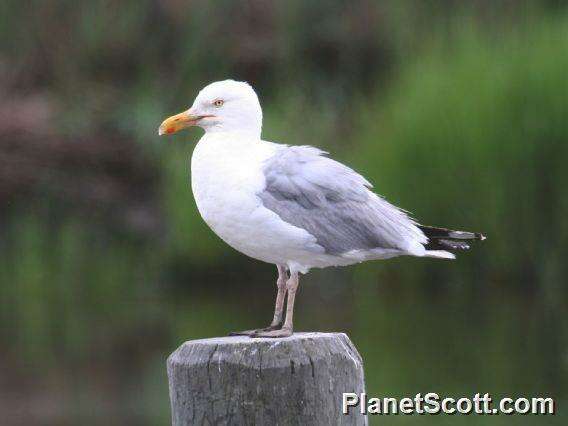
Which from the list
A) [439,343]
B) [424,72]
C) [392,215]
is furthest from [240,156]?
[424,72]

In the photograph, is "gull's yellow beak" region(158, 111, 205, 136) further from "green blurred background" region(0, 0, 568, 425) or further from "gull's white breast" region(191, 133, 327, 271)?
"green blurred background" region(0, 0, 568, 425)

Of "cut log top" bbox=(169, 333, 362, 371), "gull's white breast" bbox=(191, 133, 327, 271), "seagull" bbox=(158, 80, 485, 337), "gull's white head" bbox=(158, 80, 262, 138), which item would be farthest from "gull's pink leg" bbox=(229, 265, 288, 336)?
"cut log top" bbox=(169, 333, 362, 371)

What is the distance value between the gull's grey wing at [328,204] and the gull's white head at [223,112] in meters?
0.16

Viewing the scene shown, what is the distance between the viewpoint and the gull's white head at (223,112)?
387 cm

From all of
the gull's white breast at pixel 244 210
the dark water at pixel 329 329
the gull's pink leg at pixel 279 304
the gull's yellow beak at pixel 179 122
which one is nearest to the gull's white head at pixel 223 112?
the gull's yellow beak at pixel 179 122

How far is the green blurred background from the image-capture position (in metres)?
8.58

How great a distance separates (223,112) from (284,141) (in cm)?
801

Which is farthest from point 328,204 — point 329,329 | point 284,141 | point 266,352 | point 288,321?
point 284,141

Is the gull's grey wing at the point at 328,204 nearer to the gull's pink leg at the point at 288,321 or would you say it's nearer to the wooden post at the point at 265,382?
the gull's pink leg at the point at 288,321

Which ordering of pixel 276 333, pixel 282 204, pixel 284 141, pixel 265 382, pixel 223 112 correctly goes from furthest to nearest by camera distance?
pixel 284 141, pixel 223 112, pixel 282 204, pixel 276 333, pixel 265 382

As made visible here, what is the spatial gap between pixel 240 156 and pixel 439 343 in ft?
18.1

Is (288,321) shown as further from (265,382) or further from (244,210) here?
(265,382)

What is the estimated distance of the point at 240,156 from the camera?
3.74 m

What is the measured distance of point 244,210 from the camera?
11.8ft
